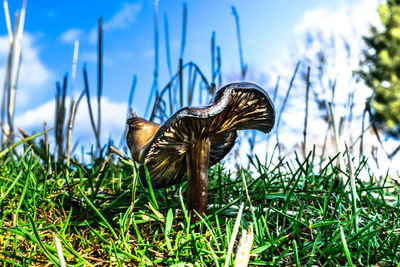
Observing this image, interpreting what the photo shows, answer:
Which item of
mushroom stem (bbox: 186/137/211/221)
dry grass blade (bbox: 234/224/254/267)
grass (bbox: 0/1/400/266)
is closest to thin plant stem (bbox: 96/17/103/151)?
grass (bbox: 0/1/400/266)

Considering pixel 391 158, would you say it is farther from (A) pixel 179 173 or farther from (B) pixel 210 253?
(B) pixel 210 253

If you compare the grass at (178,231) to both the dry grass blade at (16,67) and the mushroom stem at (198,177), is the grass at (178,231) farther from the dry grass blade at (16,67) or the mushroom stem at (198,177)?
the dry grass blade at (16,67)

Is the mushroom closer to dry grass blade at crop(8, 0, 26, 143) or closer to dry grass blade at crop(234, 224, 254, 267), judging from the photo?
dry grass blade at crop(234, 224, 254, 267)

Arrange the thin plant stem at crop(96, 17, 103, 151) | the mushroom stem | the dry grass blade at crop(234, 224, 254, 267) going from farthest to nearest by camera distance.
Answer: the thin plant stem at crop(96, 17, 103, 151)
the mushroom stem
the dry grass blade at crop(234, 224, 254, 267)

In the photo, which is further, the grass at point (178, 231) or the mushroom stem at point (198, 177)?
the mushroom stem at point (198, 177)

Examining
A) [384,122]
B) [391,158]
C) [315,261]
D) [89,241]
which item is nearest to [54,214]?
[89,241]

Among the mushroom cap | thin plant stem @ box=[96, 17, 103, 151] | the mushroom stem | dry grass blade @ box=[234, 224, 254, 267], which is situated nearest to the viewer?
dry grass blade @ box=[234, 224, 254, 267]

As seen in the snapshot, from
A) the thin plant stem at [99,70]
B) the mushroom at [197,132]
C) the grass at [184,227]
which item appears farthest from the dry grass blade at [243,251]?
the thin plant stem at [99,70]
